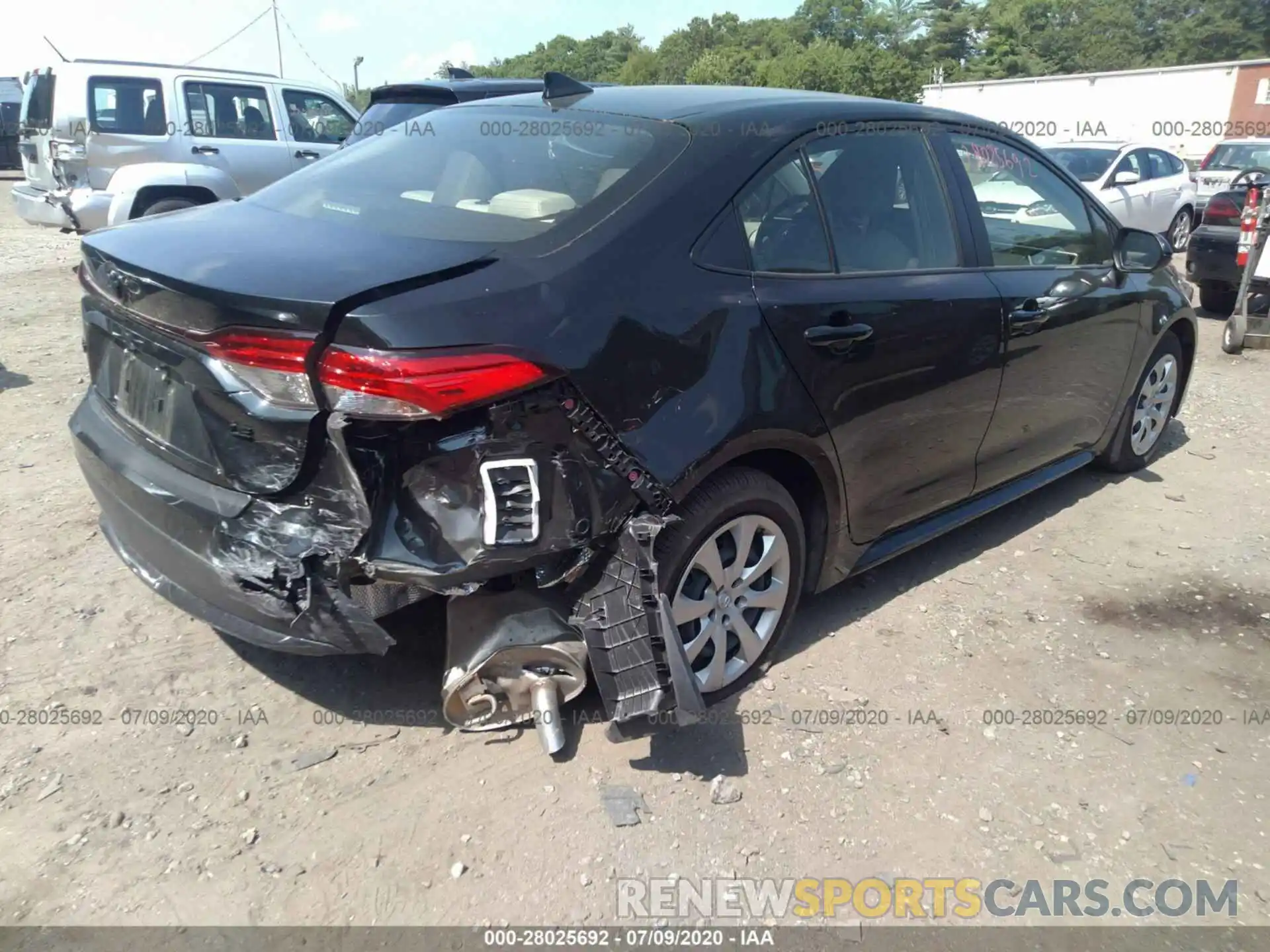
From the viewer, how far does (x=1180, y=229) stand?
516 inches

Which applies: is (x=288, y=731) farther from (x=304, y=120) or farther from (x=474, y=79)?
(x=304, y=120)

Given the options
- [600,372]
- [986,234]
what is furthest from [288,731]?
[986,234]

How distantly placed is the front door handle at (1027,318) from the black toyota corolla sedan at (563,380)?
21mm

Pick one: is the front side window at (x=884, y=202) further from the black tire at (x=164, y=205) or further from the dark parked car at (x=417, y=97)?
the black tire at (x=164, y=205)

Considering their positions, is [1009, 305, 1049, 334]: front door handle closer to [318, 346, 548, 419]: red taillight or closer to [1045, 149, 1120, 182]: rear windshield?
[318, 346, 548, 419]: red taillight

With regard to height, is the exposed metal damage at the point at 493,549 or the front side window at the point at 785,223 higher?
the front side window at the point at 785,223

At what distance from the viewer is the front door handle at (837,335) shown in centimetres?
291

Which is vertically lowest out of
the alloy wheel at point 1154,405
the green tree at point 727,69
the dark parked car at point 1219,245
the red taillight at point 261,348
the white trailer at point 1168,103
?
the alloy wheel at point 1154,405

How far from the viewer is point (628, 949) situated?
7.28 feet

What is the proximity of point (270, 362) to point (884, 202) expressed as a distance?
213 cm

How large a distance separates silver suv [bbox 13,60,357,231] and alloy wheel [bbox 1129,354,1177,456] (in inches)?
307

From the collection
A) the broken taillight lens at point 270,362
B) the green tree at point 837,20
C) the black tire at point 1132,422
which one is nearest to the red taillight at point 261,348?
the broken taillight lens at point 270,362

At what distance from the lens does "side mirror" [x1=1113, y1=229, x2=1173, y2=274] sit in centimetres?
438

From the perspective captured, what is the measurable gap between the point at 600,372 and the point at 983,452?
6.60 feet
